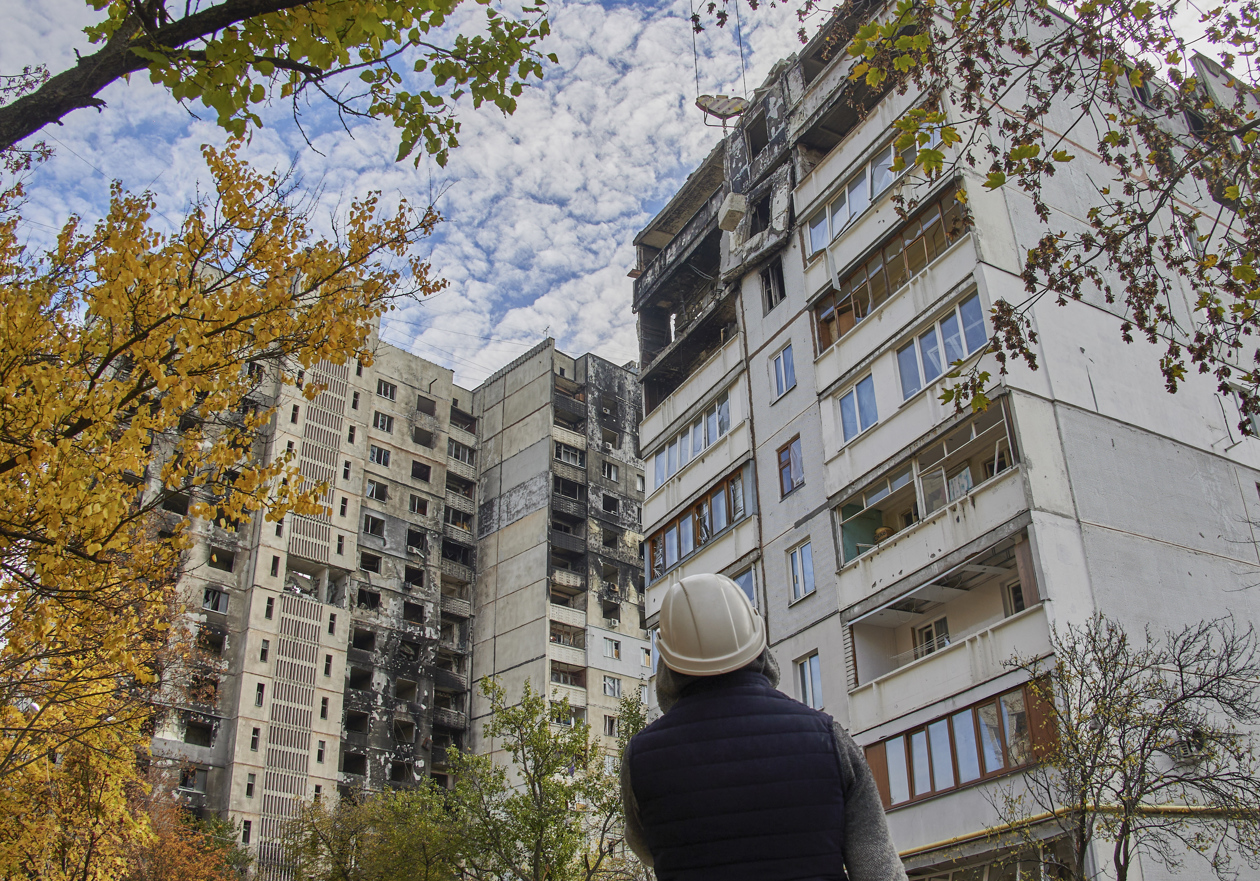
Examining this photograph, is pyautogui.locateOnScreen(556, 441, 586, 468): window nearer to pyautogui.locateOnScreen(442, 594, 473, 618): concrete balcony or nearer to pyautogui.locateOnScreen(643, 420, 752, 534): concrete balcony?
pyautogui.locateOnScreen(442, 594, 473, 618): concrete balcony

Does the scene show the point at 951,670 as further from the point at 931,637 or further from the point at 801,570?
the point at 801,570

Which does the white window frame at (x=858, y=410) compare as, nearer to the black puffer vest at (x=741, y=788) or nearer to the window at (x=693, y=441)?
the window at (x=693, y=441)

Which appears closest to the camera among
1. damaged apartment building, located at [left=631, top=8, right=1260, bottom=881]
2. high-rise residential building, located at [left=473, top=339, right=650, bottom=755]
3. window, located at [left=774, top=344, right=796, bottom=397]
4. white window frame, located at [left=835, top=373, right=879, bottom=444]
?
damaged apartment building, located at [left=631, top=8, right=1260, bottom=881]

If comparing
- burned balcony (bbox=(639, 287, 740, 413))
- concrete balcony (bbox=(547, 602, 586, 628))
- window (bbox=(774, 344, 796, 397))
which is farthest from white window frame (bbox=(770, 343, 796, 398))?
concrete balcony (bbox=(547, 602, 586, 628))

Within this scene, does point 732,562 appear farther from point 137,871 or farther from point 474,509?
point 474,509

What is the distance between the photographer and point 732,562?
26453 millimetres

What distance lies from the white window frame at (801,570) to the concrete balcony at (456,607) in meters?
39.5

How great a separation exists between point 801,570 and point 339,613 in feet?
114

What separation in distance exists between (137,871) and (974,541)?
2584 cm

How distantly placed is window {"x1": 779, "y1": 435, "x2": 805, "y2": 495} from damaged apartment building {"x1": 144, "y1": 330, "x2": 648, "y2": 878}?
26.2 m

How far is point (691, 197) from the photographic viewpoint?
37.0 metres

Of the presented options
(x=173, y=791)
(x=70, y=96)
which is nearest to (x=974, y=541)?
(x=70, y=96)

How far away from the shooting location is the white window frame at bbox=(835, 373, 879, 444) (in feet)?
74.0

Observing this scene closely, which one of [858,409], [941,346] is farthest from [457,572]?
[941,346]
